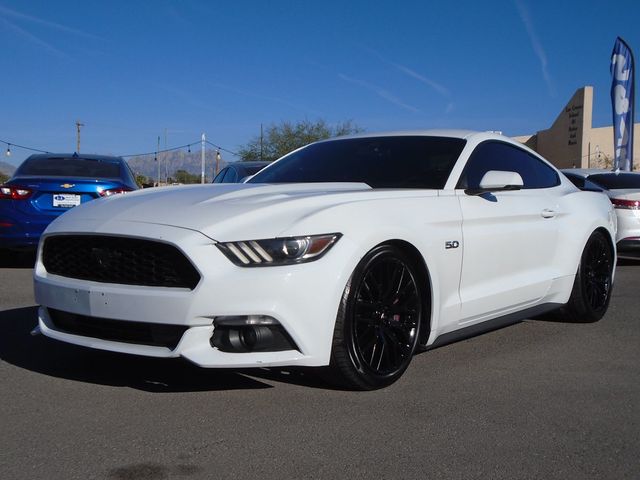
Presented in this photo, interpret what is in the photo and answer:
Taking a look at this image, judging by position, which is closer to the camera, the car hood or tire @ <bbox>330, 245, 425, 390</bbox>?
the car hood

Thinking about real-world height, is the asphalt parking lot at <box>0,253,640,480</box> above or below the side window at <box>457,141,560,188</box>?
below

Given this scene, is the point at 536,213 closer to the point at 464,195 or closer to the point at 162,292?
the point at 464,195

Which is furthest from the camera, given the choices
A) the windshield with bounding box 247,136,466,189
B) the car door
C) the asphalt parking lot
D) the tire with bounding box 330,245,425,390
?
the windshield with bounding box 247,136,466,189

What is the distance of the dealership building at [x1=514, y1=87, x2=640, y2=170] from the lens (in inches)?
1576

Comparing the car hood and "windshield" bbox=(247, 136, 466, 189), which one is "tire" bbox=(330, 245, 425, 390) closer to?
the car hood

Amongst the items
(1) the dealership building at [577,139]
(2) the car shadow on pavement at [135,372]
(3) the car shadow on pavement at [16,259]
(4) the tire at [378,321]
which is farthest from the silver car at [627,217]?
(1) the dealership building at [577,139]

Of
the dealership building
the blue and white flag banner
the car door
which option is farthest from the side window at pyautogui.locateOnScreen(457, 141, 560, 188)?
the dealership building

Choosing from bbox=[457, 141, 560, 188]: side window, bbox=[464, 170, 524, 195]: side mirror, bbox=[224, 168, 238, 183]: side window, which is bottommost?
bbox=[464, 170, 524, 195]: side mirror

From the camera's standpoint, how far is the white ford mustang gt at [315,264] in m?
3.34

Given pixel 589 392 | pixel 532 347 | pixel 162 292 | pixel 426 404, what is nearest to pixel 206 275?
pixel 162 292

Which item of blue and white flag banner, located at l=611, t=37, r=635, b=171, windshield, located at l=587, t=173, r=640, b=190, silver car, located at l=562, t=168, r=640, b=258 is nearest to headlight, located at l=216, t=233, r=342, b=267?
silver car, located at l=562, t=168, r=640, b=258

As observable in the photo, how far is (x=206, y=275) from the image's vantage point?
329 cm

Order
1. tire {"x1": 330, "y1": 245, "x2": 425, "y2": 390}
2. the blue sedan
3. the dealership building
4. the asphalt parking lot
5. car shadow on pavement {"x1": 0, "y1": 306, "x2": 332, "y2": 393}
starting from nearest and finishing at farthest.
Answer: the asphalt parking lot → tire {"x1": 330, "y1": 245, "x2": 425, "y2": 390} → car shadow on pavement {"x1": 0, "y1": 306, "x2": 332, "y2": 393} → the blue sedan → the dealership building

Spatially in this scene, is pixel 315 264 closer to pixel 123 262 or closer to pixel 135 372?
pixel 123 262
